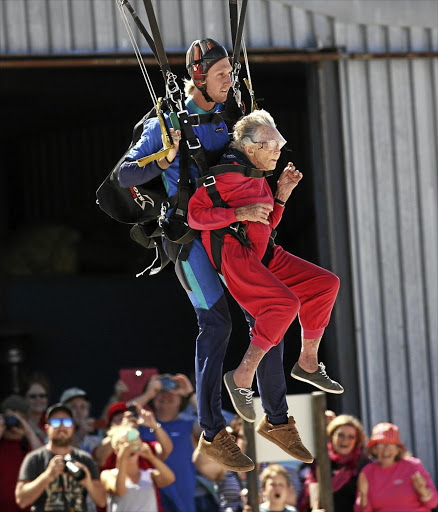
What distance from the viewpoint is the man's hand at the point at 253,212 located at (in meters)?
4.85

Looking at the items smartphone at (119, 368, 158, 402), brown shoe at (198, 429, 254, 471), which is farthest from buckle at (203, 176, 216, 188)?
smartphone at (119, 368, 158, 402)

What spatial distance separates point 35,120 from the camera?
636 inches

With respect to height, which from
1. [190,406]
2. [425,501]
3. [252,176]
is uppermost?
[252,176]

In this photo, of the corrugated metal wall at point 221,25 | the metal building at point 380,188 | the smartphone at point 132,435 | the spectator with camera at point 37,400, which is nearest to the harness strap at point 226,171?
the smartphone at point 132,435

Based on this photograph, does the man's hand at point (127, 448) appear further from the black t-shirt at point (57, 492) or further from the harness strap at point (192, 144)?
the harness strap at point (192, 144)

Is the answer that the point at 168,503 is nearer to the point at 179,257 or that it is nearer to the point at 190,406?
the point at 190,406

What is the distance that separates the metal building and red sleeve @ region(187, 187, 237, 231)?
5.61 m

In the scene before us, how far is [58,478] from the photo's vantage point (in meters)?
8.05

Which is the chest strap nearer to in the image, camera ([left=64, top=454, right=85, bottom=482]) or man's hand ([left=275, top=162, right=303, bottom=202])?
man's hand ([left=275, top=162, right=303, bottom=202])

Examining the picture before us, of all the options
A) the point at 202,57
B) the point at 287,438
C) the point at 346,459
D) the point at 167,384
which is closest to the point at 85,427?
the point at 167,384

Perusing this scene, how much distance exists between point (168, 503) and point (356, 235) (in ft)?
10.4

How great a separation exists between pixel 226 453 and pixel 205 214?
3.50 feet

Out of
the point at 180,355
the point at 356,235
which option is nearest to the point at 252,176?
the point at 356,235

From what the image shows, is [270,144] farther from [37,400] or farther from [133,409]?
[37,400]
